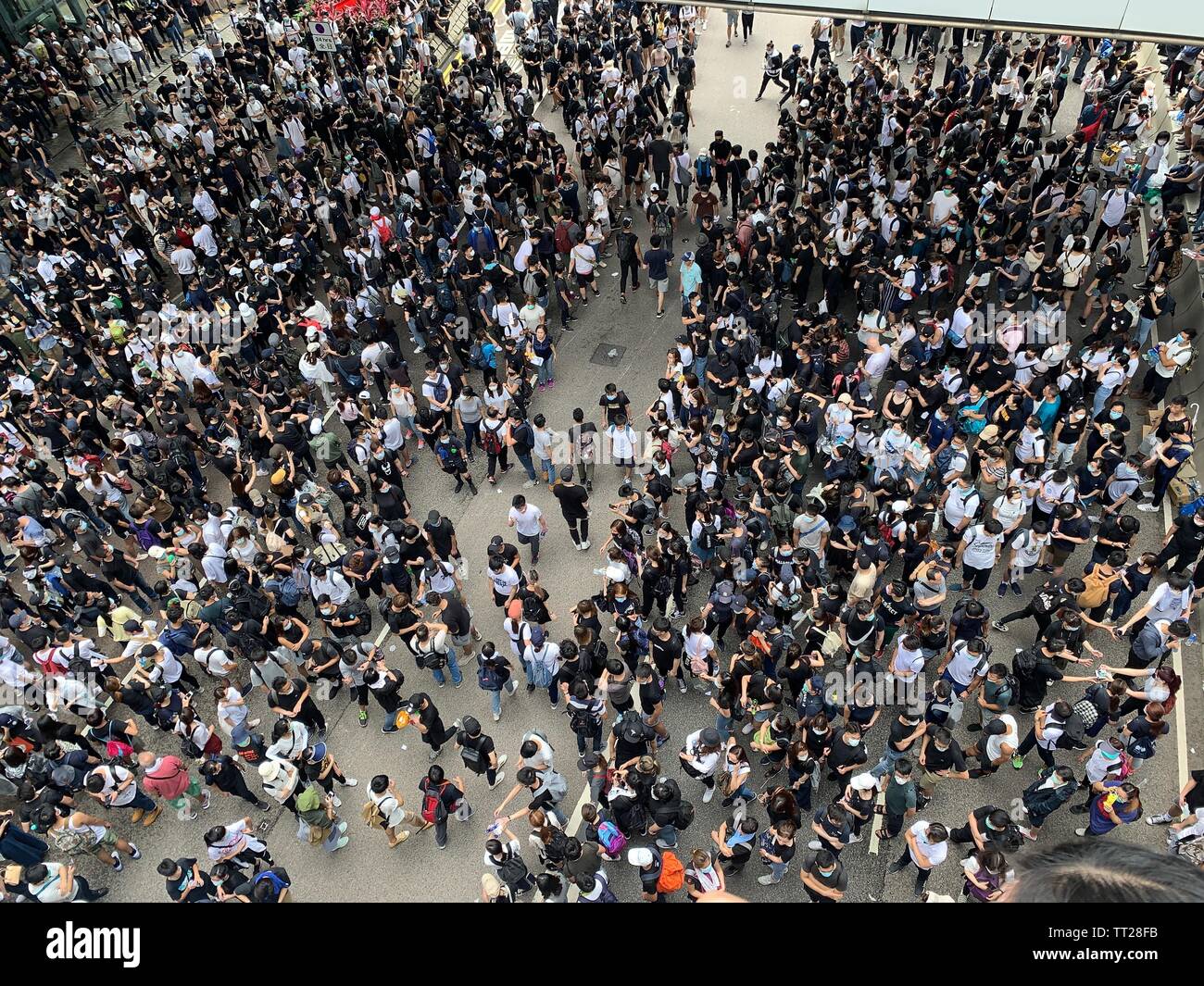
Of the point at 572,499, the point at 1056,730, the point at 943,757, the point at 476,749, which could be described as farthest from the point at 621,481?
the point at 1056,730

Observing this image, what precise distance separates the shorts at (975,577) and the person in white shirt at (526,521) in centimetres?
557

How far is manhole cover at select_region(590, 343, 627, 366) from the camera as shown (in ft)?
56.5

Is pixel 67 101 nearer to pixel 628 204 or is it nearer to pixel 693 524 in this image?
pixel 628 204

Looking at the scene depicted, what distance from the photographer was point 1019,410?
43.4ft

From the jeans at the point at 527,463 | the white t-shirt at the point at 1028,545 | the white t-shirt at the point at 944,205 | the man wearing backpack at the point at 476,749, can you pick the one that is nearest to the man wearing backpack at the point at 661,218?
the white t-shirt at the point at 944,205

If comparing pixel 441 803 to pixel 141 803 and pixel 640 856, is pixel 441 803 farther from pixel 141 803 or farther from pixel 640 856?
pixel 141 803

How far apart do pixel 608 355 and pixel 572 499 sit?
211 inches

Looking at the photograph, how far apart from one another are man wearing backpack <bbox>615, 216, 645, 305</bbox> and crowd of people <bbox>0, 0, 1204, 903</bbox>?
5.1 inches

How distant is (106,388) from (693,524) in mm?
10270

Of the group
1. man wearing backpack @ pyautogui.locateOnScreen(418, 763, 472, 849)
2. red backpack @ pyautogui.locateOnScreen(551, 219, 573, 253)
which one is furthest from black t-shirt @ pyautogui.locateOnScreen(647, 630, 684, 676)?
red backpack @ pyautogui.locateOnScreen(551, 219, 573, 253)

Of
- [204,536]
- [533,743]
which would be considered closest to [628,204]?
[204,536]

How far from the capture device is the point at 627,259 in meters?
17.8

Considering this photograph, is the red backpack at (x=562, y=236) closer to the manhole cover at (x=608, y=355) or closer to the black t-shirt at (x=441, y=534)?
the manhole cover at (x=608, y=355)

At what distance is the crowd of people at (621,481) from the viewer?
10062 millimetres
